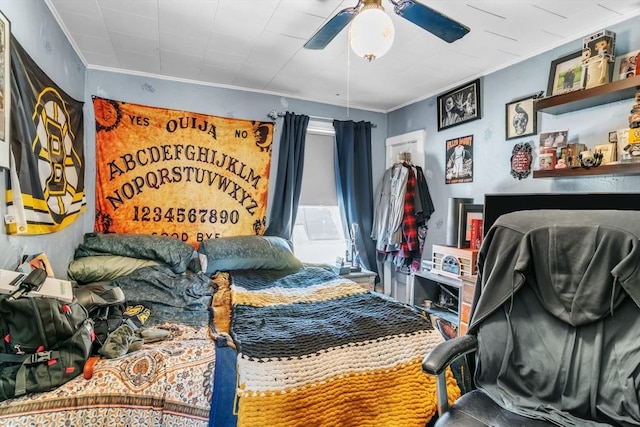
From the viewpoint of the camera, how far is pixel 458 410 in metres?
1.16

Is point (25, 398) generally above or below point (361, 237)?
below

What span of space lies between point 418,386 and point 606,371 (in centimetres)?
65

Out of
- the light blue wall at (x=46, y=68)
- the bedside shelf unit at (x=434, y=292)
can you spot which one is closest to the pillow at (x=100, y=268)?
the light blue wall at (x=46, y=68)

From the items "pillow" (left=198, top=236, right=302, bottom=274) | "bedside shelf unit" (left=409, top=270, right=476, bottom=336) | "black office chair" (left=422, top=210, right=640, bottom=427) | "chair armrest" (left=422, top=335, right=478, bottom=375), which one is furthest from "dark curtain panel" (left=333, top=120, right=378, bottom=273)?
"chair armrest" (left=422, top=335, right=478, bottom=375)

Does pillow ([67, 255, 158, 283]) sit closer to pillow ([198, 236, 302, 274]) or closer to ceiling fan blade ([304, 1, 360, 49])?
pillow ([198, 236, 302, 274])

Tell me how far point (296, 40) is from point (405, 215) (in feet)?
6.39

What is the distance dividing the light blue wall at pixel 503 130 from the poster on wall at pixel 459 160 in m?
0.05

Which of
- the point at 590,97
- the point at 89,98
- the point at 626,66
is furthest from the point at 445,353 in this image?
the point at 89,98

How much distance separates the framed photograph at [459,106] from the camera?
9.58ft

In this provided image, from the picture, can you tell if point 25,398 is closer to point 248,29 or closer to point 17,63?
point 17,63

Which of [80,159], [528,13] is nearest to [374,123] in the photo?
[528,13]

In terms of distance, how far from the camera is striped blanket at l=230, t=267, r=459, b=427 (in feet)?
3.93

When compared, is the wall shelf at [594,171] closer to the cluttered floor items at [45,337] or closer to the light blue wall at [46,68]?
the cluttered floor items at [45,337]

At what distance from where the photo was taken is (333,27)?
1671 mm
